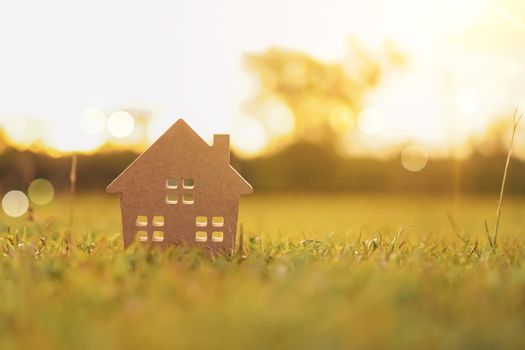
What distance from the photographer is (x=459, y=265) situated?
3.41 m

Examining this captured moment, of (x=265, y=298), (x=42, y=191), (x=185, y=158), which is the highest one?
(x=185, y=158)

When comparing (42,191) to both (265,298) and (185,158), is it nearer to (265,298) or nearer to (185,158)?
(185,158)

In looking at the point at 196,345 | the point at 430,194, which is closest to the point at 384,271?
the point at 196,345

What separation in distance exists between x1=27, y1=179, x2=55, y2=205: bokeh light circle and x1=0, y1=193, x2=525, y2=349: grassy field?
626cm

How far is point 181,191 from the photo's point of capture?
365cm

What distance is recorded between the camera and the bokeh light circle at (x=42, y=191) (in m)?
9.95

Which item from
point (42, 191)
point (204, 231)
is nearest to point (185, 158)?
point (204, 231)

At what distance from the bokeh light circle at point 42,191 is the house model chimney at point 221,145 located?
6.96 metres

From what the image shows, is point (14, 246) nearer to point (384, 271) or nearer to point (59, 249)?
point (59, 249)

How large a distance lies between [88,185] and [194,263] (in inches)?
376

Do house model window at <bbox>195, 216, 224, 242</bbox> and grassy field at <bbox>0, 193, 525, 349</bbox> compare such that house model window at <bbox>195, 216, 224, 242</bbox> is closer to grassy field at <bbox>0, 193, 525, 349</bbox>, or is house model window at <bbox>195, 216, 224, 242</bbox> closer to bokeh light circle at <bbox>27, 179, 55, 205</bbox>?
grassy field at <bbox>0, 193, 525, 349</bbox>

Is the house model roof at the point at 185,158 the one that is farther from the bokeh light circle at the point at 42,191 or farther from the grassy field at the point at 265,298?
→ the bokeh light circle at the point at 42,191

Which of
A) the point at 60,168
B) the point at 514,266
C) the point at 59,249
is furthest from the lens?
the point at 60,168

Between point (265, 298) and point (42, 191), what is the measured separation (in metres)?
8.77
